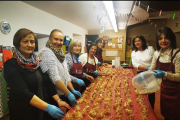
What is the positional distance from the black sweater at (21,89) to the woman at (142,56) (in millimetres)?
1499

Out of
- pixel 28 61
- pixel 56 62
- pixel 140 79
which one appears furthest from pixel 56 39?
pixel 140 79

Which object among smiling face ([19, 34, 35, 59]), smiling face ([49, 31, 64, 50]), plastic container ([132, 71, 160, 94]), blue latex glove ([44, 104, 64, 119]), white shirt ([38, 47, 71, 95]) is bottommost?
blue latex glove ([44, 104, 64, 119])

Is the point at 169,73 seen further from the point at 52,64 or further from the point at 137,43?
the point at 52,64

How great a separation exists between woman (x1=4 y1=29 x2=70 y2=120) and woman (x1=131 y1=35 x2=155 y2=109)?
4.58 feet

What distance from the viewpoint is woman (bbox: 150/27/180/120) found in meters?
1.11

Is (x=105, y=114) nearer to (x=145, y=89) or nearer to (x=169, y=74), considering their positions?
(x=145, y=89)

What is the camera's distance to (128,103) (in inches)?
42.6

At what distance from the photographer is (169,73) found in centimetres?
115

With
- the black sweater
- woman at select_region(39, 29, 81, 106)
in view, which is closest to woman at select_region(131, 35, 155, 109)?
woman at select_region(39, 29, 81, 106)

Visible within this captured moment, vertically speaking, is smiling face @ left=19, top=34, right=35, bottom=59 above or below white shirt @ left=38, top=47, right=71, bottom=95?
above

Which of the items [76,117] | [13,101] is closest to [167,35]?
[76,117]

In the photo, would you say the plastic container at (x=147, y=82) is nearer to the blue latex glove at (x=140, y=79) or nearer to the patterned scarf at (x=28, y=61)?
the blue latex glove at (x=140, y=79)

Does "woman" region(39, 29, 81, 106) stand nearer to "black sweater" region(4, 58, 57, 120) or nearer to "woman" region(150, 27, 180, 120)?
"black sweater" region(4, 58, 57, 120)

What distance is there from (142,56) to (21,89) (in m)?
1.83
